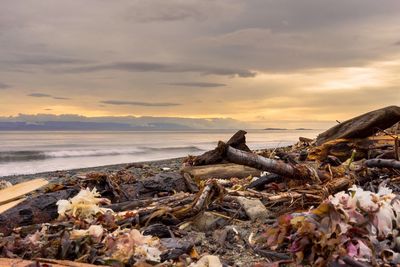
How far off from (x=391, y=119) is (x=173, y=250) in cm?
648

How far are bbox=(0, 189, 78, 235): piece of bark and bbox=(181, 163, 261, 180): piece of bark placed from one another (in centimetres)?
299

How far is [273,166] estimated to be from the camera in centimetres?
656

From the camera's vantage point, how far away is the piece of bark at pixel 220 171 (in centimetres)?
866

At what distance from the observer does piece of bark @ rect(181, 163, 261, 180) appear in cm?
866

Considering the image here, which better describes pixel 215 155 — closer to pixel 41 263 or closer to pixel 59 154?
pixel 41 263

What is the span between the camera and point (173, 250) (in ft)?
14.2

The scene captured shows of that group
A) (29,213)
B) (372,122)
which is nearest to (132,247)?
(29,213)

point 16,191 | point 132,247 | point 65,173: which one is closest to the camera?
point 132,247

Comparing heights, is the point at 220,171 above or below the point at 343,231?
above

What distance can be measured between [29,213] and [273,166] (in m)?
3.12

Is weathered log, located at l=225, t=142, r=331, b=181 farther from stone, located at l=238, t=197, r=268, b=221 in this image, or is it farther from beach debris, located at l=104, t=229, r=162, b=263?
beach debris, located at l=104, t=229, r=162, b=263

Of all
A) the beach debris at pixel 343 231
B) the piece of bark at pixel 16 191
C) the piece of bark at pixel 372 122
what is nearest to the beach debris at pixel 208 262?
the beach debris at pixel 343 231

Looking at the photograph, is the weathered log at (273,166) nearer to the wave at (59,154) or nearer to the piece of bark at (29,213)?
the piece of bark at (29,213)

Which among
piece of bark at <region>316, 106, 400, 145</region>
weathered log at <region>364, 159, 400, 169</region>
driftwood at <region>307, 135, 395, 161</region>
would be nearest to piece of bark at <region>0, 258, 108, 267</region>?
weathered log at <region>364, 159, 400, 169</region>
